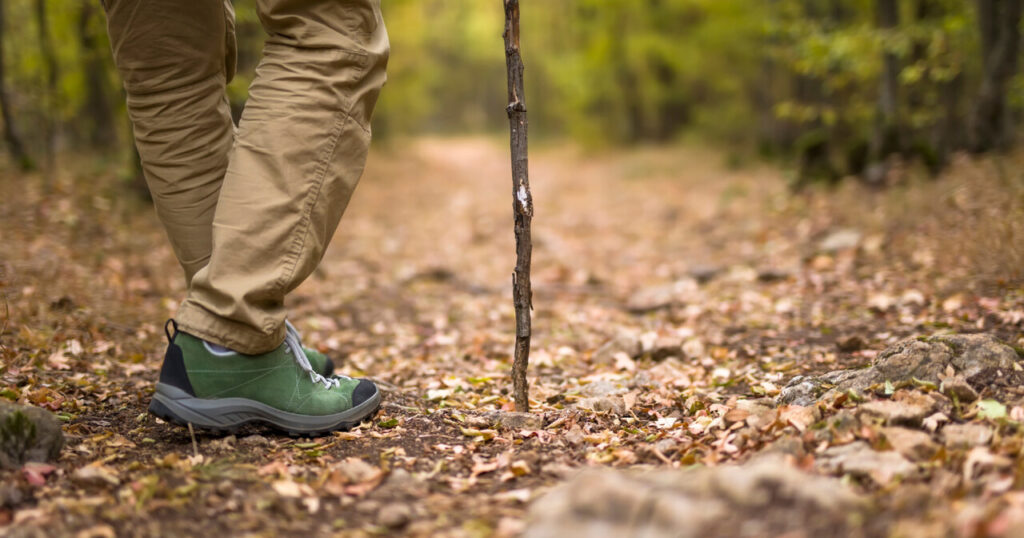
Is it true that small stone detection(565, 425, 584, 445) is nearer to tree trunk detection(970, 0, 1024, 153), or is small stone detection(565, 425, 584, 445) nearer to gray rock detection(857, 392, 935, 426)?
gray rock detection(857, 392, 935, 426)

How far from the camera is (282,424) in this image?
1.99 metres

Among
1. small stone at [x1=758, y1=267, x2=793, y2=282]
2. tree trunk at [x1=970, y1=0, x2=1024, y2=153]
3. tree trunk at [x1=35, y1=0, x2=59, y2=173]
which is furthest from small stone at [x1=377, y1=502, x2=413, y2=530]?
tree trunk at [x1=970, y1=0, x2=1024, y2=153]

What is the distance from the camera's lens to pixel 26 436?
1.68 metres

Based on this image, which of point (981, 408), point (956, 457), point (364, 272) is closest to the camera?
point (956, 457)

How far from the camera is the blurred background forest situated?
676 centimetres

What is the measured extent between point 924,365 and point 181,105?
7.90 ft

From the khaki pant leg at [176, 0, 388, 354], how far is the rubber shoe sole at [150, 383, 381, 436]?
0.59ft

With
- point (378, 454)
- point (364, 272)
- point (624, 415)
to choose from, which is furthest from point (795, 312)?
point (364, 272)

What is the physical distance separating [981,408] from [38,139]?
10150 millimetres

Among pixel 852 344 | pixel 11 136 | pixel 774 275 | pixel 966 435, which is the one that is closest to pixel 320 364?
pixel 966 435

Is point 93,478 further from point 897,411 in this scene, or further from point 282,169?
point 897,411

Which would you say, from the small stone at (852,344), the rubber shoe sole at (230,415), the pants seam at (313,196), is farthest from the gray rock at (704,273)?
the pants seam at (313,196)

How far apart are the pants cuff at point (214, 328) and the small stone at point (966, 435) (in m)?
1.73

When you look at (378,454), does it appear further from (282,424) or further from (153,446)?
(153,446)
